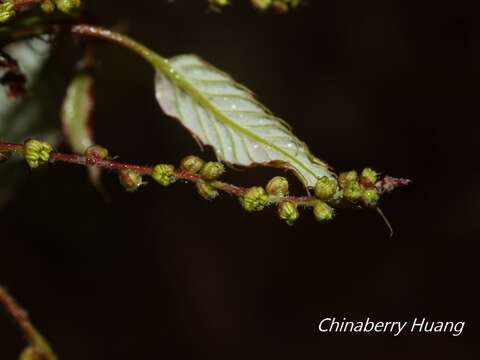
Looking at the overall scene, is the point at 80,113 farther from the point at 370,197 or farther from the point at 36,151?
the point at 370,197

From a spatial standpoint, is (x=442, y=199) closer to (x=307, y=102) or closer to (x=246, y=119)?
(x=307, y=102)

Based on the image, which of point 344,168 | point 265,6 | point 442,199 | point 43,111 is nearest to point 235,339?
point 344,168

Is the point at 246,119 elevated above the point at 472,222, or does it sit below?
above

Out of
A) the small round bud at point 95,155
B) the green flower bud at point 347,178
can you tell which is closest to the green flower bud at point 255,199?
the green flower bud at point 347,178

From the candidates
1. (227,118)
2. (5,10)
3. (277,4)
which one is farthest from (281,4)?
(5,10)

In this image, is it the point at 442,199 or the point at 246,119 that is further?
the point at 442,199

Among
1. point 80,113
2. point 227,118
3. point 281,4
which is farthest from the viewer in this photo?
point 80,113

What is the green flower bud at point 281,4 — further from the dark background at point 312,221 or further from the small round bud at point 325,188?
the dark background at point 312,221
